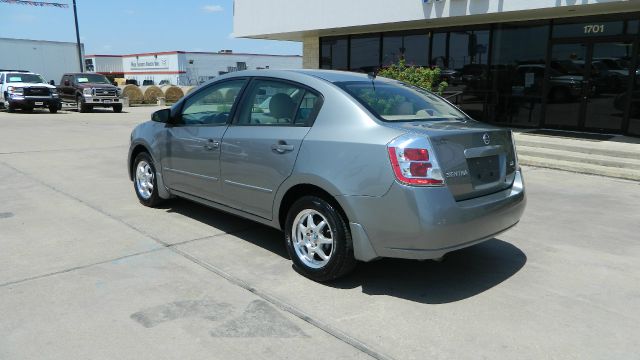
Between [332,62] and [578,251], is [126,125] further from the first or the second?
[578,251]

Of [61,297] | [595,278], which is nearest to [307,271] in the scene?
[61,297]

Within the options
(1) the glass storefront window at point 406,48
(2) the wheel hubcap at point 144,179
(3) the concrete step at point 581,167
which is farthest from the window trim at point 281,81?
(1) the glass storefront window at point 406,48

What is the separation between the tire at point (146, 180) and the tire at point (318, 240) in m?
2.47

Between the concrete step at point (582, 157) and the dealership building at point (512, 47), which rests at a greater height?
the dealership building at point (512, 47)

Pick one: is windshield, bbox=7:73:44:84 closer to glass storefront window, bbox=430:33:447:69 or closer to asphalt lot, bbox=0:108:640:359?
glass storefront window, bbox=430:33:447:69

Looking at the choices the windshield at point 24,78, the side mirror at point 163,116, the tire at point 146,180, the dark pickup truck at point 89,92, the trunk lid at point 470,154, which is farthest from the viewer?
the windshield at point 24,78

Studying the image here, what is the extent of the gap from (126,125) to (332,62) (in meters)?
7.56

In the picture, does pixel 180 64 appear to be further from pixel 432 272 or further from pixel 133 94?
pixel 432 272

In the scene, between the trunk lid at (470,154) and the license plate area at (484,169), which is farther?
the license plate area at (484,169)

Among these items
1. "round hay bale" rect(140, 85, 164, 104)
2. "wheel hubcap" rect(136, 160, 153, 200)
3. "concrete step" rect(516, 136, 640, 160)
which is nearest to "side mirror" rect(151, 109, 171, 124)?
"wheel hubcap" rect(136, 160, 153, 200)

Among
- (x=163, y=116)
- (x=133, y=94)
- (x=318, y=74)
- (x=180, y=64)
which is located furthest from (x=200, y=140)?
(x=180, y=64)

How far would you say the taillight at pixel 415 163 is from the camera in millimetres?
3480

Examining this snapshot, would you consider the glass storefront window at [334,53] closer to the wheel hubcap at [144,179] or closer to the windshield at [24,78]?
the wheel hubcap at [144,179]

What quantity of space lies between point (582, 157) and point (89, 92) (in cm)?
2146
